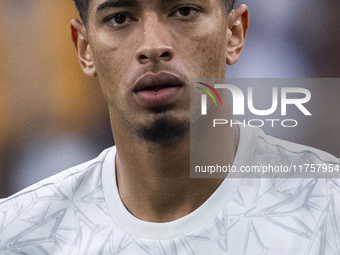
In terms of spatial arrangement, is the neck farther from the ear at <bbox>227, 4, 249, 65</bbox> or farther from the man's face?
the ear at <bbox>227, 4, 249, 65</bbox>

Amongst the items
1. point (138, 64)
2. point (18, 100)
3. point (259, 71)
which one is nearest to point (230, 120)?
point (138, 64)

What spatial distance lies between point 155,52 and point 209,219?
1.96 ft

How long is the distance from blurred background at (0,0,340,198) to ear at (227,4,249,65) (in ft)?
1.85

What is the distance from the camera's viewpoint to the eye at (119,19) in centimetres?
176

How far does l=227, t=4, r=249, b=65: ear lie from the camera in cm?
192

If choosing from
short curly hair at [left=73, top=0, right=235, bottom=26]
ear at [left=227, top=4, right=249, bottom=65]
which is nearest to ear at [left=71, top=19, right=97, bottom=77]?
short curly hair at [left=73, top=0, right=235, bottom=26]

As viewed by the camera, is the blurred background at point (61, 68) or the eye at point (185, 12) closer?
the eye at point (185, 12)

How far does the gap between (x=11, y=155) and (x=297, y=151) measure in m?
1.41

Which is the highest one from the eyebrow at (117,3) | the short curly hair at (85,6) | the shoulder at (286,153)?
the short curly hair at (85,6)

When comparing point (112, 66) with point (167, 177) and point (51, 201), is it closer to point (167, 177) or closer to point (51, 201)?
point (167, 177)

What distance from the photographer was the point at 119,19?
1.77 m

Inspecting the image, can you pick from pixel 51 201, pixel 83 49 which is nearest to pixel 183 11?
pixel 83 49

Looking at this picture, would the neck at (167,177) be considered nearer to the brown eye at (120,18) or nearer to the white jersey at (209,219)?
the white jersey at (209,219)

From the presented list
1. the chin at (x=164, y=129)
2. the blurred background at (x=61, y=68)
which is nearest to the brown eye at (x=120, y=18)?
the chin at (x=164, y=129)
